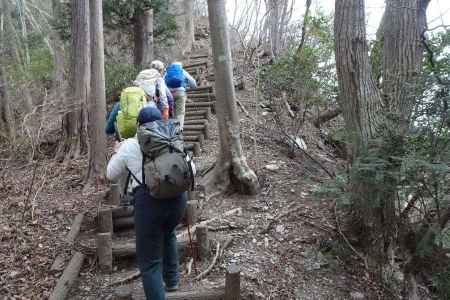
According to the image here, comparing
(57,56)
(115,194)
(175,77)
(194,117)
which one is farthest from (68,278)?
(57,56)

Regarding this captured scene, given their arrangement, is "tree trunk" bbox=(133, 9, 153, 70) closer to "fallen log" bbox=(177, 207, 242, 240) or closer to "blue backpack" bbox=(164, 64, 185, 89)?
"blue backpack" bbox=(164, 64, 185, 89)

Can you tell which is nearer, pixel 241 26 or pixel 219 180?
pixel 219 180

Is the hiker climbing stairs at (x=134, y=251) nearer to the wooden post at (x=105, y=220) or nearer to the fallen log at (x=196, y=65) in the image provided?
the wooden post at (x=105, y=220)

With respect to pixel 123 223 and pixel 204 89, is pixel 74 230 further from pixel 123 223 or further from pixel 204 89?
pixel 204 89

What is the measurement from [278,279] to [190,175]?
2004mm

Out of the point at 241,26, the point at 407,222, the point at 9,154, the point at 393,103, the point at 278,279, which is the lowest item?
the point at 278,279

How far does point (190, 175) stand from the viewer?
354cm

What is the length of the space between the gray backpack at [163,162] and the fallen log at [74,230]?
242 cm

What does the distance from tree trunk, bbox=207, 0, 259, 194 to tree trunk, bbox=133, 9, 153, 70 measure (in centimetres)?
665

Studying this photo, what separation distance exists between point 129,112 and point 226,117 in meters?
1.75

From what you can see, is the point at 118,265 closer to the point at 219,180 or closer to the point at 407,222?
the point at 219,180

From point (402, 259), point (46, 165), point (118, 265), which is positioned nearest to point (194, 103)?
point (46, 165)

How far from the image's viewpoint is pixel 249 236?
219 inches

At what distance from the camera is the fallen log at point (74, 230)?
5.32 m
